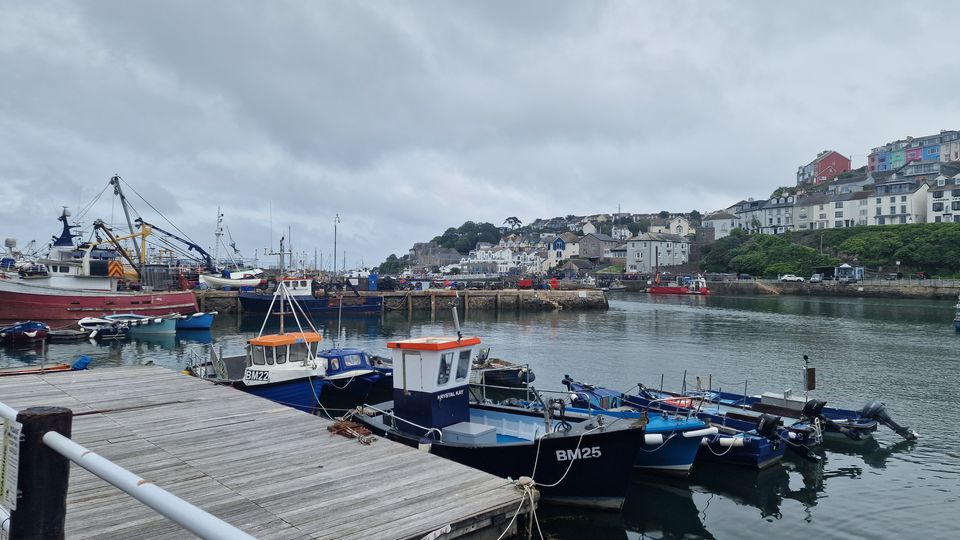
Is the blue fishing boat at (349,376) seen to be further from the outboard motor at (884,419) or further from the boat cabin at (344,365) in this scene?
the outboard motor at (884,419)

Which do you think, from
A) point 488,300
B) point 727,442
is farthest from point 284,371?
point 488,300

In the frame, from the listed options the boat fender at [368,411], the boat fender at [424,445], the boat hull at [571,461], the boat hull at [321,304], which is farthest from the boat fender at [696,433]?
the boat hull at [321,304]

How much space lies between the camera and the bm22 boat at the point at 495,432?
11258 mm

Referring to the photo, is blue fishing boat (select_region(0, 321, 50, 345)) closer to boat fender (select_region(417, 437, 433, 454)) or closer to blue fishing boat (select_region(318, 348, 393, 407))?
blue fishing boat (select_region(318, 348, 393, 407))

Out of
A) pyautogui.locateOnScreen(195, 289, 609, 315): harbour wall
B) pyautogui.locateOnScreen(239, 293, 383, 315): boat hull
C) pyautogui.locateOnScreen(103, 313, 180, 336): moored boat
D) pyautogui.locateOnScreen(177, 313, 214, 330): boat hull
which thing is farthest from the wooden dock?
pyautogui.locateOnScreen(195, 289, 609, 315): harbour wall

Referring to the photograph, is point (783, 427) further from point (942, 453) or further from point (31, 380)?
point (31, 380)

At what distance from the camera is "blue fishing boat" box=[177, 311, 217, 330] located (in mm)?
45406

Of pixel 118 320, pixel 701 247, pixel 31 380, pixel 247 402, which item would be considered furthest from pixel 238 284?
pixel 701 247

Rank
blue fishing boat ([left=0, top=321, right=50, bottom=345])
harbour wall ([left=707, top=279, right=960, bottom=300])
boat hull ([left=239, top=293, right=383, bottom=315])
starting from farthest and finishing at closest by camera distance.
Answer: harbour wall ([left=707, top=279, right=960, bottom=300]) → boat hull ([left=239, top=293, right=383, bottom=315]) → blue fishing boat ([left=0, top=321, right=50, bottom=345])

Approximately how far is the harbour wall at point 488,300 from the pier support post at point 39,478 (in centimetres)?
6115

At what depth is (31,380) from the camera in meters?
15.7

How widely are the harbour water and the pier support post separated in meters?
9.72

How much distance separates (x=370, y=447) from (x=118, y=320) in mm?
37959

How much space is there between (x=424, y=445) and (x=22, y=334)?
115ft
